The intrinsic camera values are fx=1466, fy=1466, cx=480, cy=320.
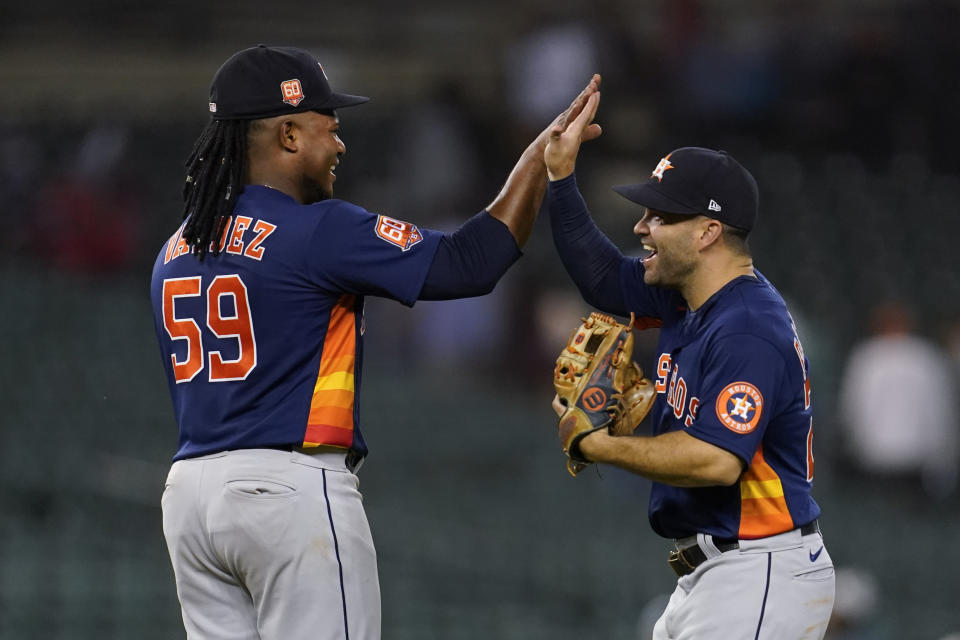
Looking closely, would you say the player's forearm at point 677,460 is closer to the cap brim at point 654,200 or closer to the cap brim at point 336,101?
the cap brim at point 654,200

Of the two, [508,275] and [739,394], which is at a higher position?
[739,394]

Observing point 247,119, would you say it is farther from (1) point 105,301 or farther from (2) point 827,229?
(2) point 827,229

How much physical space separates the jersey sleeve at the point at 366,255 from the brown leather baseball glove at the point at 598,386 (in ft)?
1.41

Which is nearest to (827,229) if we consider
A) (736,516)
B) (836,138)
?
(836,138)

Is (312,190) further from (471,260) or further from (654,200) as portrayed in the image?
(654,200)

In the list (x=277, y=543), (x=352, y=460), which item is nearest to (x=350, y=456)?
(x=352, y=460)

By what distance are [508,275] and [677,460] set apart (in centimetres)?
700

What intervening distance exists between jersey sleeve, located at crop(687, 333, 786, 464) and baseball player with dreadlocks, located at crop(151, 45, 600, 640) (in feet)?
1.84

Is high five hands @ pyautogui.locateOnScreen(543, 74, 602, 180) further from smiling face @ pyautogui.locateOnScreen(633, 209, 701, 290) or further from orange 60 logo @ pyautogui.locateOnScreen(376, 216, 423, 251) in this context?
orange 60 logo @ pyautogui.locateOnScreen(376, 216, 423, 251)

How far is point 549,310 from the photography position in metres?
10.2

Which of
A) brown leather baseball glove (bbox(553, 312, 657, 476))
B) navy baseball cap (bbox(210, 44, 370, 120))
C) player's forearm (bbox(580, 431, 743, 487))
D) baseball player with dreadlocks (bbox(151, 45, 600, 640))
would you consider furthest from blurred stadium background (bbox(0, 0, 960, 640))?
navy baseball cap (bbox(210, 44, 370, 120))

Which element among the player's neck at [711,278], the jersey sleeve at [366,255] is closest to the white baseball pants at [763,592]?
the player's neck at [711,278]

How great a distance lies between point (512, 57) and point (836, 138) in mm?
2660

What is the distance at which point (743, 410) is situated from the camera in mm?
3334
